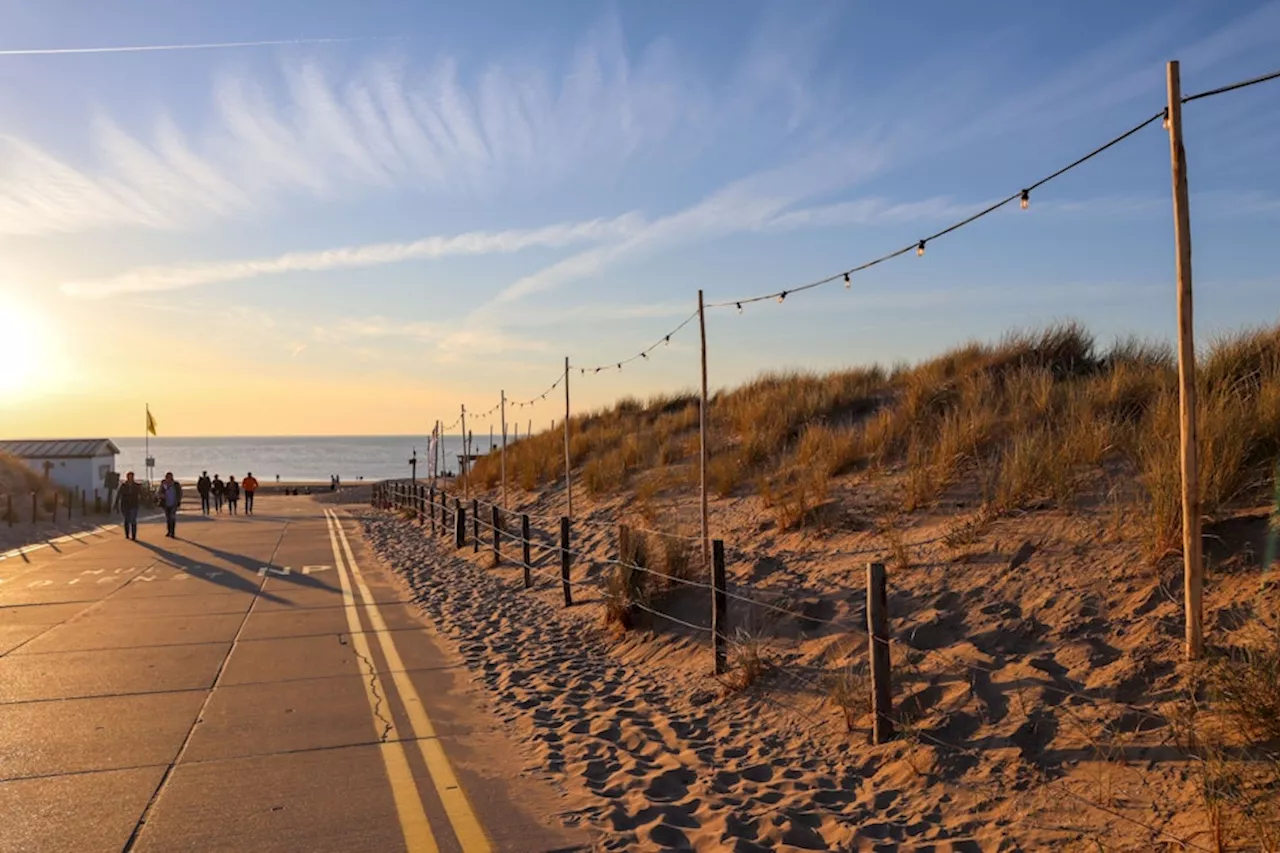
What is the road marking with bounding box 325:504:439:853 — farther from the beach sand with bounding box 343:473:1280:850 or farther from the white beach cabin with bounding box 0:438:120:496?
the white beach cabin with bounding box 0:438:120:496

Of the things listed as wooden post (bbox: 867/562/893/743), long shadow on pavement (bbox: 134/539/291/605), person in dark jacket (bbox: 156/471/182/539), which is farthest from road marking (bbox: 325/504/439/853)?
person in dark jacket (bbox: 156/471/182/539)

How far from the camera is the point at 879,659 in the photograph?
667 centimetres

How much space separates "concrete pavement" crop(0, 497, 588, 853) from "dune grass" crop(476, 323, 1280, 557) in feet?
17.5

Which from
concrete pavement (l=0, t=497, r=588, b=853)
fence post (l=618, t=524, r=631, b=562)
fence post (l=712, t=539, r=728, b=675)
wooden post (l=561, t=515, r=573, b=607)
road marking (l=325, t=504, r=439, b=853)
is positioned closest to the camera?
road marking (l=325, t=504, r=439, b=853)

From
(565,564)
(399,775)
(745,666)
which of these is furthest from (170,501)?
(399,775)

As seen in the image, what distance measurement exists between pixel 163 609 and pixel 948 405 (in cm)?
1213

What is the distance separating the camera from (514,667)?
10070 mm

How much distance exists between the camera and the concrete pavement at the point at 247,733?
558 centimetres

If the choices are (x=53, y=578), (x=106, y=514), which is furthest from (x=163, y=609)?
(x=106, y=514)

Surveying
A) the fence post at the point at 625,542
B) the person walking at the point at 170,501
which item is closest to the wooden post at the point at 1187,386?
the fence post at the point at 625,542

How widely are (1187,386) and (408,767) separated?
18.3 feet

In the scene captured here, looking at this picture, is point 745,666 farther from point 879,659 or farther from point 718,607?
point 879,659

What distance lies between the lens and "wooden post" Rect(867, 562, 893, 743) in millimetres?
6648

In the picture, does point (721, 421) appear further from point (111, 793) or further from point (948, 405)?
point (111, 793)
